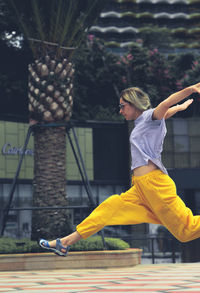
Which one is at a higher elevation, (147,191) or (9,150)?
(9,150)

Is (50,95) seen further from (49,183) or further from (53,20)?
(49,183)

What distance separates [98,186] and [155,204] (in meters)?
25.0

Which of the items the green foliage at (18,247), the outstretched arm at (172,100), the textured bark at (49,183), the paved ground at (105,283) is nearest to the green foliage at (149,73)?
the textured bark at (49,183)

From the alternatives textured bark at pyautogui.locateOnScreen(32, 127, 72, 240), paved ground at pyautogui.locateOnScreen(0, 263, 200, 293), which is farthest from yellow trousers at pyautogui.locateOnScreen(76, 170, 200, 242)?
textured bark at pyautogui.locateOnScreen(32, 127, 72, 240)

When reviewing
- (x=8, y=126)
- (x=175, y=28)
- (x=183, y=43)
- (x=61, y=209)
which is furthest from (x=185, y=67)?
(x=175, y=28)

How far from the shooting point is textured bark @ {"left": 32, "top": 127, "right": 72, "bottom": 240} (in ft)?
43.0

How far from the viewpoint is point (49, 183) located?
13.3 meters

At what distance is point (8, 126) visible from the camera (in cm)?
2570

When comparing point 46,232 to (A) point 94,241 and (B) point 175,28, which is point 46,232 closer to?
(A) point 94,241

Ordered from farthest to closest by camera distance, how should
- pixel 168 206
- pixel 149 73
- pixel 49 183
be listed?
1. pixel 149 73
2. pixel 49 183
3. pixel 168 206

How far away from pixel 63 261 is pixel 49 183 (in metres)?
2.14

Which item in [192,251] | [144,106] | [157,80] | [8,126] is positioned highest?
[157,80]

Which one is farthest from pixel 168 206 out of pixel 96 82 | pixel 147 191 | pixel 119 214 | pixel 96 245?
pixel 96 82

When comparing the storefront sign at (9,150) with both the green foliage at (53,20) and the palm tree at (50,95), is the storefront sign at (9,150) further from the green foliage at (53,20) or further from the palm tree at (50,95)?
the palm tree at (50,95)
